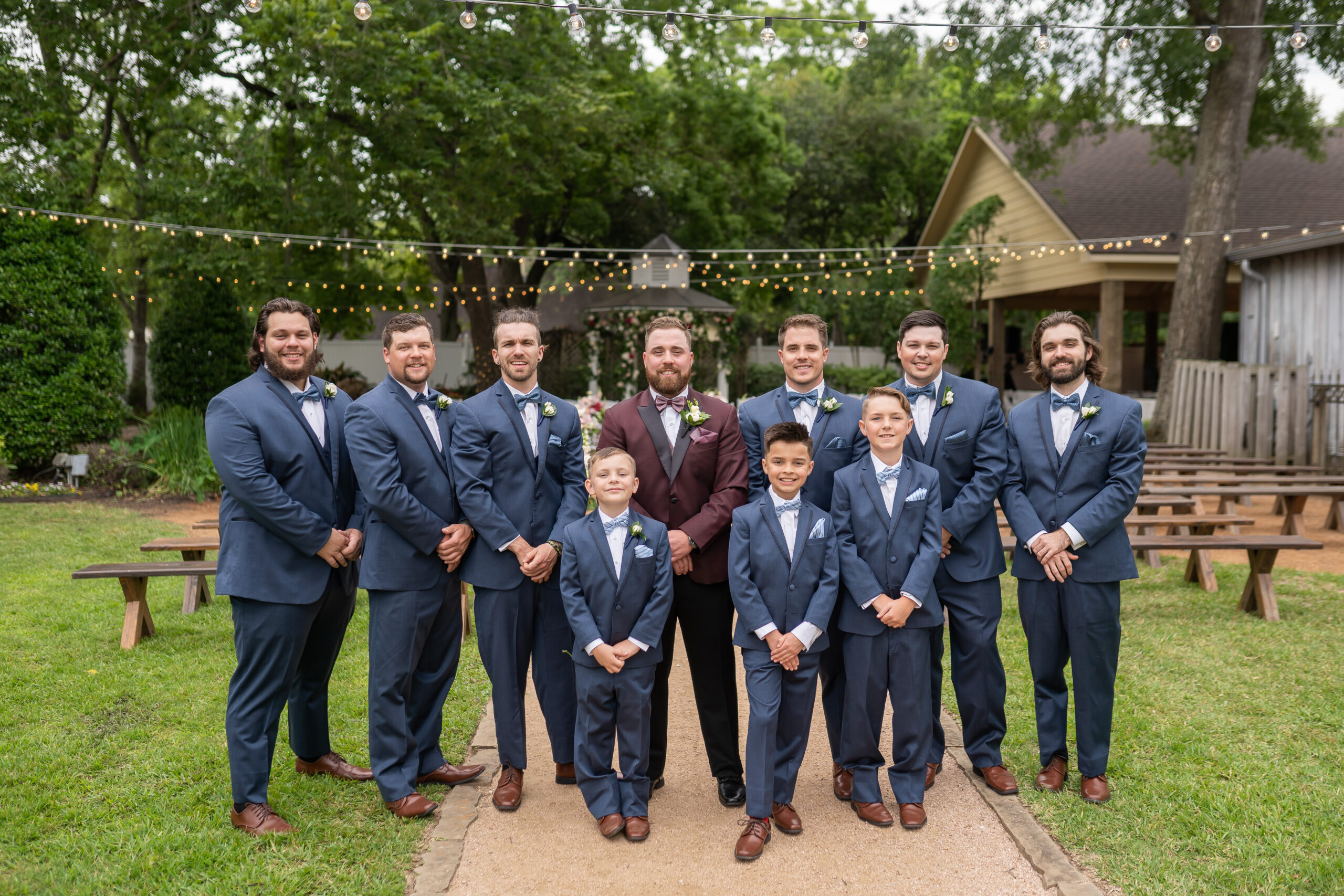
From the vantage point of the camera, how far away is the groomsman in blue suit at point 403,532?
3969 mm

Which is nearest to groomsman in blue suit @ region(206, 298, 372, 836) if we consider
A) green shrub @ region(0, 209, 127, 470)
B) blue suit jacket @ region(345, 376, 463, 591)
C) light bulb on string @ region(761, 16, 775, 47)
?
blue suit jacket @ region(345, 376, 463, 591)

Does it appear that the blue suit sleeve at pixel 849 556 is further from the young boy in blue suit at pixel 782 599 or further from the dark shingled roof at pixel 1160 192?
the dark shingled roof at pixel 1160 192

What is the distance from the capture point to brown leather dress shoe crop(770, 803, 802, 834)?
387cm

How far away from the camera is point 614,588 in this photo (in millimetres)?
3889

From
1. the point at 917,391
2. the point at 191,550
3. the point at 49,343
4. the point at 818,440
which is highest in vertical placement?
the point at 49,343

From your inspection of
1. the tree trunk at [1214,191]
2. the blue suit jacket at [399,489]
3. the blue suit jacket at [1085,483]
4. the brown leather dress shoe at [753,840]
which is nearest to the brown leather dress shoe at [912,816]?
the brown leather dress shoe at [753,840]

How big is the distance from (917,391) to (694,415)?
3.38ft

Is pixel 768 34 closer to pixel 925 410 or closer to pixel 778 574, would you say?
pixel 925 410

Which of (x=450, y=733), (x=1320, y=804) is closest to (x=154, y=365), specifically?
(x=450, y=733)

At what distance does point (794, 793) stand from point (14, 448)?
12680mm

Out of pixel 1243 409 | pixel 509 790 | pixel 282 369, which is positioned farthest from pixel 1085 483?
pixel 1243 409

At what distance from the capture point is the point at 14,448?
12.8 m

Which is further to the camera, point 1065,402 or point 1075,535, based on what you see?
point 1065,402

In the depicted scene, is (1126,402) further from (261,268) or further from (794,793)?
(261,268)
